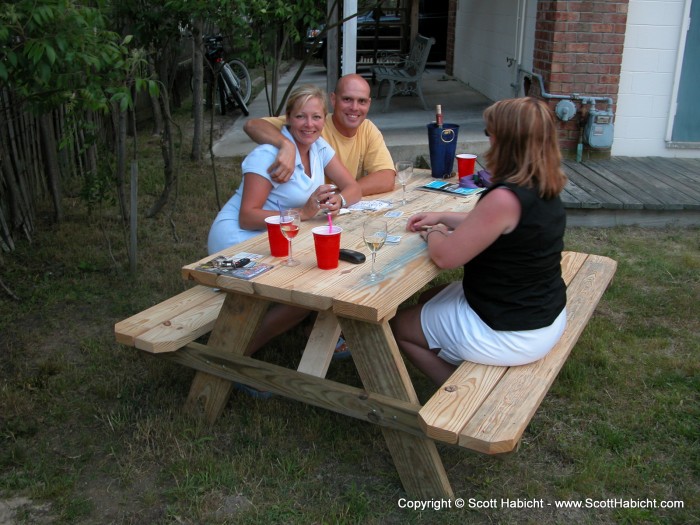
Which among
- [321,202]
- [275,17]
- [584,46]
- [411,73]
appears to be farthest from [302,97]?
[411,73]

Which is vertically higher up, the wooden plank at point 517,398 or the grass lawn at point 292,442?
the wooden plank at point 517,398

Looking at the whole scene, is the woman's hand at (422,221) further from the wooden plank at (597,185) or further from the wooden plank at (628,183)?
the wooden plank at (628,183)

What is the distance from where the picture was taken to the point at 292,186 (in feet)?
9.89

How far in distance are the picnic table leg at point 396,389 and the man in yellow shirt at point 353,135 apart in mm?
1095

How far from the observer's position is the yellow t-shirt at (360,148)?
354cm

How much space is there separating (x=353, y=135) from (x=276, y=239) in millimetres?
1292

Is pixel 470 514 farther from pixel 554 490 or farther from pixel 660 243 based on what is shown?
pixel 660 243

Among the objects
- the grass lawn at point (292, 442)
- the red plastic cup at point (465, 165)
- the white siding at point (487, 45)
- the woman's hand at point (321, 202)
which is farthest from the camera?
the white siding at point (487, 45)

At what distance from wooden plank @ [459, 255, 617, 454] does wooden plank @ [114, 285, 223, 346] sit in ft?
4.37

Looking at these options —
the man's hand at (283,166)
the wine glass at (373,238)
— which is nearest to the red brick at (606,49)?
the man's hand at (283,166)

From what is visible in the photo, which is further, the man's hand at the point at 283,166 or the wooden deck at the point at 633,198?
the wooden deck at the point at 633,198

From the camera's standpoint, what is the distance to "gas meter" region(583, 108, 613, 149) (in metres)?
5.72

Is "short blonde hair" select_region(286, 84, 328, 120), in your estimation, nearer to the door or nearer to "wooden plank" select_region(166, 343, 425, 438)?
"wooden plank" select_region(166, 343, 425, 438)

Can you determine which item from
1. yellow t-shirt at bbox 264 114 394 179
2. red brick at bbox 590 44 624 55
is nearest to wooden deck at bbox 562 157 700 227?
red brick at bbox 590 44 624 55
